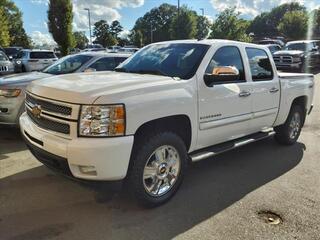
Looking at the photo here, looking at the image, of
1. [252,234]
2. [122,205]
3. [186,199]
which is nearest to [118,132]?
[122,205]

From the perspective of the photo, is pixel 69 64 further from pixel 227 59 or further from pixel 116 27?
pixel 116 27

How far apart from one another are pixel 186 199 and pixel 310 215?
1.39m

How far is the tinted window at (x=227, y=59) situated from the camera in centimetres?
473

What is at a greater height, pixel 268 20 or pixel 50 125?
pixel 268 20

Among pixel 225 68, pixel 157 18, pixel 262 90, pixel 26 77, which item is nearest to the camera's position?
pixel 225 68

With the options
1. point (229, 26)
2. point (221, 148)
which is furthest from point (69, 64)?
point (229, 26)

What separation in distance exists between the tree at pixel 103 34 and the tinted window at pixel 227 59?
A: 69.9 metres

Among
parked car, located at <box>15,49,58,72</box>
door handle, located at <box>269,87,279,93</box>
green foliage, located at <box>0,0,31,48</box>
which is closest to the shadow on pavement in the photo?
door handle, located at <box>269,87,279,93</box>

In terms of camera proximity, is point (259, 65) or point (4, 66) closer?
point (259, 65)

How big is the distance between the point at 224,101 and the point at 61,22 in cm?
2615

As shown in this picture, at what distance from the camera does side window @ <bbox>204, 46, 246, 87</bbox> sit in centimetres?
452

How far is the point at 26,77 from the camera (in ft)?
23.3

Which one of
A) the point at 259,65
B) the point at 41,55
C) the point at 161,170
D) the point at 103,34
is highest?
the point at 103,34

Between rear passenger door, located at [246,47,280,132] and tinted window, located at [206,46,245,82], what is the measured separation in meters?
0.26
